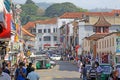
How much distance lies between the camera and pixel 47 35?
538ft

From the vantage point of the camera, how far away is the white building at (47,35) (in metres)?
162

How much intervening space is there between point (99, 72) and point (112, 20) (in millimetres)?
73277

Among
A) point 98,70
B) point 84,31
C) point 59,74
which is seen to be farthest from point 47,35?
point 98,70

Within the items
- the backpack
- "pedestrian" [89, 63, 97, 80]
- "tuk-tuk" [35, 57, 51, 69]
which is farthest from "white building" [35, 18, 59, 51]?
the backpack

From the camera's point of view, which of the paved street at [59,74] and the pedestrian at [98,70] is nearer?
the pedestrian at [98,70]

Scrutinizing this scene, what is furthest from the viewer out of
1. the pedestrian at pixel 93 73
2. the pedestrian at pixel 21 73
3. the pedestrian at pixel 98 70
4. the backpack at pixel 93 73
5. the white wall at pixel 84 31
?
the white wall at pixel 84 31

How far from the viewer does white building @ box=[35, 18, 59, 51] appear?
161625mm

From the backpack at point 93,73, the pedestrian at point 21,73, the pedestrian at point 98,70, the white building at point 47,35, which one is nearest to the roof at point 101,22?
the white building at point 47,35

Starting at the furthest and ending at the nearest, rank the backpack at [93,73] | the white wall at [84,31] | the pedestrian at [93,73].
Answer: the white wall at [84,31] → the backpack at [93,73] → the pedestrian at [93,73]

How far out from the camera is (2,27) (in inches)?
728

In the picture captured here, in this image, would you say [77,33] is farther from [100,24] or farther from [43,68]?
[43,68]

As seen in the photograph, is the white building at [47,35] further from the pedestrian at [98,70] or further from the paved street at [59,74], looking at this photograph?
the pedestrian at [98,70]

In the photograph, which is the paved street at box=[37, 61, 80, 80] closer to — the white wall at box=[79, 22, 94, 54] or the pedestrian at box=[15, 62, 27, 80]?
the pedestrian at box=[15, 62, 27, 80]

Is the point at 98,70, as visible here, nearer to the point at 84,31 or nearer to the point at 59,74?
the point at 59,74
